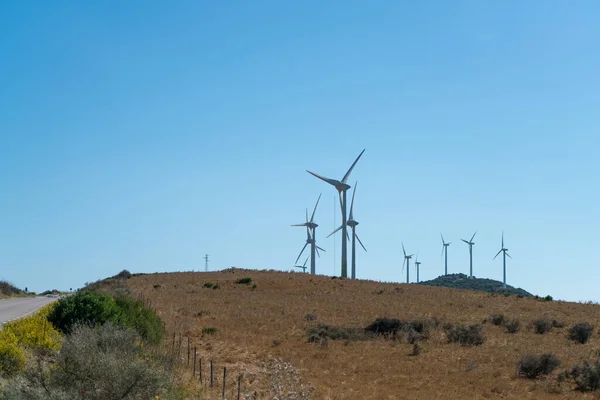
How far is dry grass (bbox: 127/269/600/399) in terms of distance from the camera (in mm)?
24797

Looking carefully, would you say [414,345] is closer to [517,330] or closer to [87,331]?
[517,330]

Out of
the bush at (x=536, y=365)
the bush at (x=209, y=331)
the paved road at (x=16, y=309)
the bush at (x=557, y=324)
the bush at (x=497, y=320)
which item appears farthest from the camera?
the bush at (x=497, y=320)

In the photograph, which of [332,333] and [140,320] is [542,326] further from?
[140,320]

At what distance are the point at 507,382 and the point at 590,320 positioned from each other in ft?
81.5

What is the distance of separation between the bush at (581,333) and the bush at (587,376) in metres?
12.4

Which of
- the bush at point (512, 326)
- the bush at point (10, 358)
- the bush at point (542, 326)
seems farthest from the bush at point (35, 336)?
the bush at point (542, 326)

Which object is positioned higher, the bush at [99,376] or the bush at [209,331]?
the bush at [209,331]

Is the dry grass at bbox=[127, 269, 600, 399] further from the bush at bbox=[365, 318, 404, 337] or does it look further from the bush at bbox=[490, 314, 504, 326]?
the bush at bbox=[365, 318, 404, 337]

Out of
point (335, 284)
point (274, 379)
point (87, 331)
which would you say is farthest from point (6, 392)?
point (335, 284)

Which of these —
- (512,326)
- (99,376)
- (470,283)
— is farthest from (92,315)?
(470,283)

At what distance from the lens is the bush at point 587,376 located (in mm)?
24953

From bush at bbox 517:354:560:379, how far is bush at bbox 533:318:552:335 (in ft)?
47.3

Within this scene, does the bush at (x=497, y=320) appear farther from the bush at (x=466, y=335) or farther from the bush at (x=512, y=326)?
the bush at (x=466, y=335)

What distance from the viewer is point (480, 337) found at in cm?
3600
